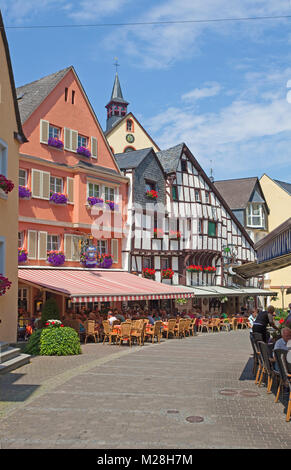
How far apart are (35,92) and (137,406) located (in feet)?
61.6

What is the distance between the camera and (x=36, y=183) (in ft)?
70.2

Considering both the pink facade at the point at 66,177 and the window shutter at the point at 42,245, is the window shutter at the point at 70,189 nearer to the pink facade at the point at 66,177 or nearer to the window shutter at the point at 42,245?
the pink facade at the point at 66,177

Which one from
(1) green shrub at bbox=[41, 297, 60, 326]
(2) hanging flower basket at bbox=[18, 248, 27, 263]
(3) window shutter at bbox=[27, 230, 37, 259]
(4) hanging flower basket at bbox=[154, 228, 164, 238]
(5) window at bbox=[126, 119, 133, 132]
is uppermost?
(5) window at bbox=[126, 119, 133, 132]

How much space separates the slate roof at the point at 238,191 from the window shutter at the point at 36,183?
24.0 m

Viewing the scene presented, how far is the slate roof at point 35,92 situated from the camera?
22.1m

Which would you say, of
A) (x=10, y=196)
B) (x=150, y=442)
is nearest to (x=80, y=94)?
(x=10, y=196)

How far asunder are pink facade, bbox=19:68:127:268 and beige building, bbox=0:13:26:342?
15.8ft

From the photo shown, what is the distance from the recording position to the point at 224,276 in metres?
33.5

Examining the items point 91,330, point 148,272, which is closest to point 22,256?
point 91,330

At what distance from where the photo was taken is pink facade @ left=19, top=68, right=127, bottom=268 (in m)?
21.2

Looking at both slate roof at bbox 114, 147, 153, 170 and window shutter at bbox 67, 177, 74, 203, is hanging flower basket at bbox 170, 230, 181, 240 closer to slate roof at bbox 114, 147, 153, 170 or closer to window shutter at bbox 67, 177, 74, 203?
slate roof at bbox 114, 147, 153, 170

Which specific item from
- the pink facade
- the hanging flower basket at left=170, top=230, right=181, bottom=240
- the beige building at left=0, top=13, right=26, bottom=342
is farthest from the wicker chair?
the hanging flower basket at left=170, top=230, right=181, bottom=240

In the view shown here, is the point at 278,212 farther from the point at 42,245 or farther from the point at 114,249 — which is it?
the point at 42,245

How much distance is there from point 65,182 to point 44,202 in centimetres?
175
